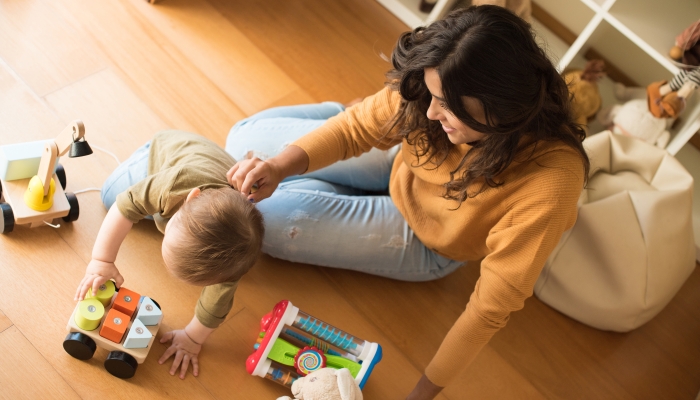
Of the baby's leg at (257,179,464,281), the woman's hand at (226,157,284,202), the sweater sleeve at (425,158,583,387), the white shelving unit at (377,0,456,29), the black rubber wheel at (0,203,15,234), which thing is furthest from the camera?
the white shelving unit at (377,0,456,29)

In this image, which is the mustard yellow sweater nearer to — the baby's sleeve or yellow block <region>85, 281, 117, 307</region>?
the baby's sleeve

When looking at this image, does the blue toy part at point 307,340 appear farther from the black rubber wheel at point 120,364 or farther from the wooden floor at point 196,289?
the black rubber wheel at point 120,364

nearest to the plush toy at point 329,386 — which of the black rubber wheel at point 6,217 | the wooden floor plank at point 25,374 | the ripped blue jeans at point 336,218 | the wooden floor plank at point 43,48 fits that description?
the ripped blue jeans at point 336,218

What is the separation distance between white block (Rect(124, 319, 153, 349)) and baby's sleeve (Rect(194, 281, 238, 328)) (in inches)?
3.7

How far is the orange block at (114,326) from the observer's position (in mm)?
1014

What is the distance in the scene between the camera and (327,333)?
3.75 ft

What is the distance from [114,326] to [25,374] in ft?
0.58

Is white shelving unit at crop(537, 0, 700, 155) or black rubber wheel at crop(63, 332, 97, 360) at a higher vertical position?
white shelving unit at crop(537, 0, 700, 155)

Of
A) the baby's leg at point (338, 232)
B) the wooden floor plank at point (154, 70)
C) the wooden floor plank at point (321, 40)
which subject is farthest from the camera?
the wooden floor plank at point (321, 40)

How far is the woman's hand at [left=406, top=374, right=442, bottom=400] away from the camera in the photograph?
1078 millimetres

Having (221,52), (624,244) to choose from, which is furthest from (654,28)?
(221,52)

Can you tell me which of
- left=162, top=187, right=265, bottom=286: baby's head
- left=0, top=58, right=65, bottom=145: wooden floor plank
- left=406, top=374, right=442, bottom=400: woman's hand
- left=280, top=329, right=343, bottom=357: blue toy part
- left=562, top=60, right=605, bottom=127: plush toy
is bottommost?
left=0, top=58, right=65, bottom=145: wooden floor plank

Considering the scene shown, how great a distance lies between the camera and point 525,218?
930mm

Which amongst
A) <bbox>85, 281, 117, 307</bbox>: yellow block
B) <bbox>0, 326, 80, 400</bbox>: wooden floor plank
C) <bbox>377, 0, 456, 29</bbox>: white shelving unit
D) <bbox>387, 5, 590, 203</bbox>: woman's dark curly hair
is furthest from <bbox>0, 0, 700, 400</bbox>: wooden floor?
<bbox>387, 5, 590, 203</bbox>: woman's dark curly hair
